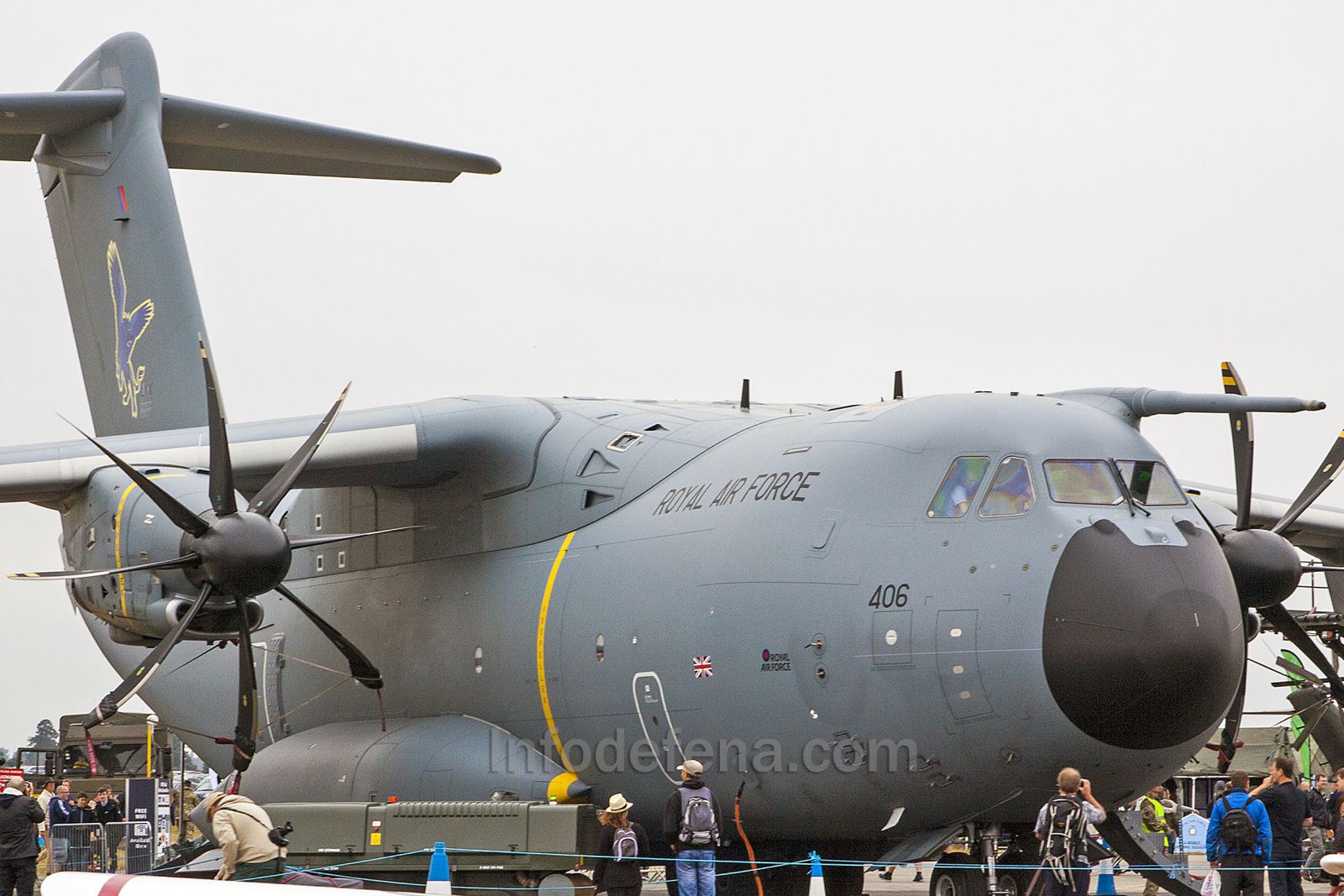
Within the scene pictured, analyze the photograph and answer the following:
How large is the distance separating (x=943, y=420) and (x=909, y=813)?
267 centimetres

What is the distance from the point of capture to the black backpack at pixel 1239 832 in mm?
12109

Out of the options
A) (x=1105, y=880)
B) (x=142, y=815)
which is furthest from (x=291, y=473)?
(x=142, y=815)

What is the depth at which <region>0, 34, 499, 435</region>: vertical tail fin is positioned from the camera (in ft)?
58.4

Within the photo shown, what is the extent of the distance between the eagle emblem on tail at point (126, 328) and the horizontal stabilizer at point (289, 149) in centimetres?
162

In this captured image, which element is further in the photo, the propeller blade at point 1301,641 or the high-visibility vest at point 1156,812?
the high-visibility vest at point 1156,812

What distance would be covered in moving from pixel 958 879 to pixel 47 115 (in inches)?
498

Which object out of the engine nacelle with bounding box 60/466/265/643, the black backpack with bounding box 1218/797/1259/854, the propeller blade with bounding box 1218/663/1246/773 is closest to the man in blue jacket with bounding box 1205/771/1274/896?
the black backpack with bounding box 1218/797/1259/854

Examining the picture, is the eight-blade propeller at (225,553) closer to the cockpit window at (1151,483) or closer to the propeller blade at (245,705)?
the propeller blade at (245,705)

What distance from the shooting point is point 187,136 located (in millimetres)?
18938

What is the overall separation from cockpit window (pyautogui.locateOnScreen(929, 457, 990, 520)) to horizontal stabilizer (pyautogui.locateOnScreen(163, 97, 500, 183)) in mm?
9261

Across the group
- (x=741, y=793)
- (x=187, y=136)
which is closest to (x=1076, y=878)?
(x=741, y=793)

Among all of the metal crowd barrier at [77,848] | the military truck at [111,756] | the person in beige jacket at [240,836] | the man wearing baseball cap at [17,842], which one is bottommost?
the military truck at [111,756]

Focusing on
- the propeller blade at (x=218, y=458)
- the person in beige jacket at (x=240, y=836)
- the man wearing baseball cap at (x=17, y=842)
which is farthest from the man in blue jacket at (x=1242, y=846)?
the man wearing baseball cap at (x=17, y=842)

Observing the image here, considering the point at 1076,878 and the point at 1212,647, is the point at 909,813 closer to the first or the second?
the point at 1076,878
